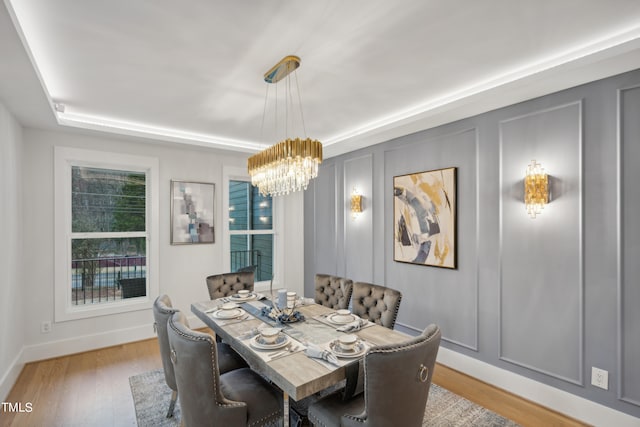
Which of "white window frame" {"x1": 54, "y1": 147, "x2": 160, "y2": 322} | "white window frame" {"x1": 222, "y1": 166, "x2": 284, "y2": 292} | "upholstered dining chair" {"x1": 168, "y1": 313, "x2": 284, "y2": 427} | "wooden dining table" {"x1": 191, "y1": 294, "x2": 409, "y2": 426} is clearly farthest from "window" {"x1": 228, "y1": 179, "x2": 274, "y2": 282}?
"upholstered dining chair" {"x1": 168, "y1": 313, "x2": 284, "y2": 427}

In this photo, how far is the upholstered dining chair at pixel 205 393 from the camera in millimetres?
1586

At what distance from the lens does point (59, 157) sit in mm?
3500

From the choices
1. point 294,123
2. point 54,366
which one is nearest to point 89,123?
point 294,123

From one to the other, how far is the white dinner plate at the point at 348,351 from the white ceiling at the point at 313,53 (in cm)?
190

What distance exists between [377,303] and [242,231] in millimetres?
2839

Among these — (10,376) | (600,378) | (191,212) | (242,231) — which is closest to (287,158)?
(191,212)

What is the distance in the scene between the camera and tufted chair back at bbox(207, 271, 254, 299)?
131 inches

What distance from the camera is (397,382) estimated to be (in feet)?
4.77

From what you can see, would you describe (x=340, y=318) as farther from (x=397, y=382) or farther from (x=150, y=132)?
(x=150, y=132)

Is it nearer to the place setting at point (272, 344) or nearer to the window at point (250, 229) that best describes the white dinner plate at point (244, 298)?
the place setting at point (272, 344)

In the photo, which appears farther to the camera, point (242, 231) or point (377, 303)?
point (242, 231)

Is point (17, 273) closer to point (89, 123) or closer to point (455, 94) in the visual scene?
point (89, 123)

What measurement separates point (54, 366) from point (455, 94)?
15.8ft

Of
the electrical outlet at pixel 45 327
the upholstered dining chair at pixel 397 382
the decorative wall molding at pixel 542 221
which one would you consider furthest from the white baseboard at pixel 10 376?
the decorative wall molding at pixel 542 221
